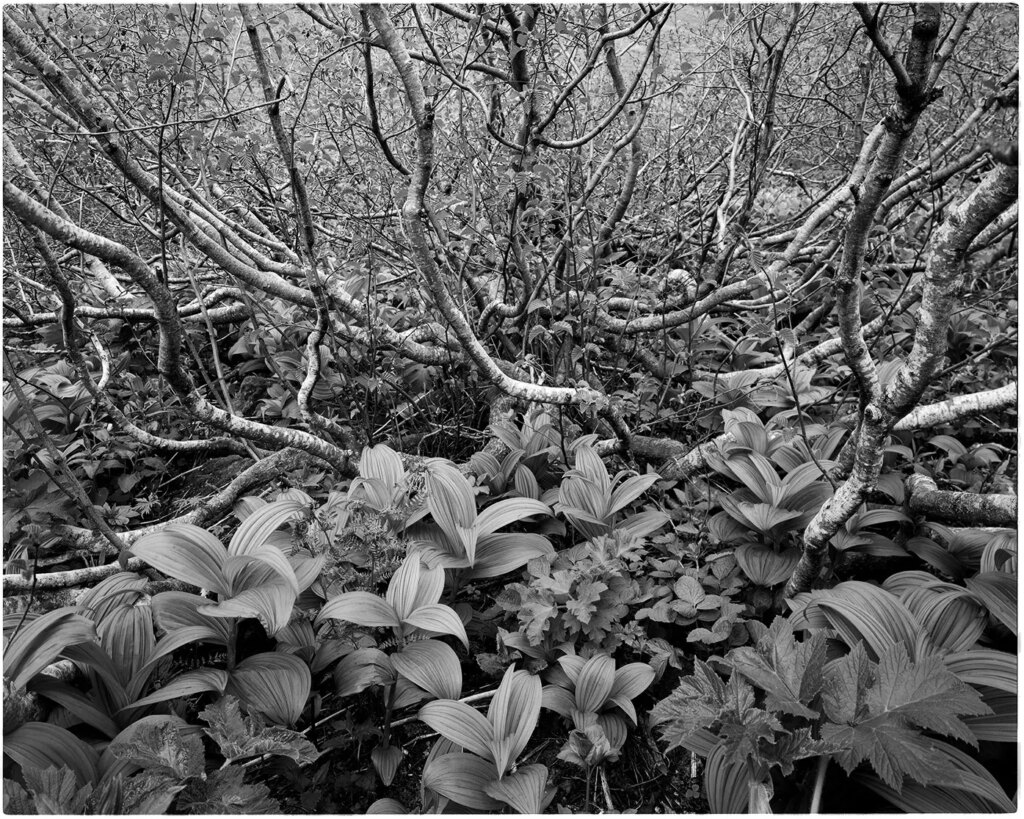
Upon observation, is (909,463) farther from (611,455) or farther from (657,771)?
(657,771)

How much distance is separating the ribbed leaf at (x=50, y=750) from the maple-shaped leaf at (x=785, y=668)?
1.91 metres

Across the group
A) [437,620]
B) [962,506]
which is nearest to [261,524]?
[437,620]

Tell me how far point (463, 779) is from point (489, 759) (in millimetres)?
94

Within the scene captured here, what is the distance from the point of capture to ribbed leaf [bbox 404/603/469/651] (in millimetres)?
1975

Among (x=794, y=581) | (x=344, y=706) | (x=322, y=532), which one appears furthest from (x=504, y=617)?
(x=794, y=581)

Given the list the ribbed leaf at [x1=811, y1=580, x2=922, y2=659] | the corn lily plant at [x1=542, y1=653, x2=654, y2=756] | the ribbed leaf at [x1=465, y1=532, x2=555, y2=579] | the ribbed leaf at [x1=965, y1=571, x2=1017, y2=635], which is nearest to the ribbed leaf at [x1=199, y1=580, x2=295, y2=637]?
the ribbed leaf at [x1=465, y1=532, x2=555, y2=579]

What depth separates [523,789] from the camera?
68.9 inches

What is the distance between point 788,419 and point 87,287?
4.82 metres

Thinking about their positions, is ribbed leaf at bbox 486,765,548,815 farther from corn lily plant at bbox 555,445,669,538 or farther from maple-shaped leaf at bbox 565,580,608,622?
corn lily plant at bbox 555,445,669,538

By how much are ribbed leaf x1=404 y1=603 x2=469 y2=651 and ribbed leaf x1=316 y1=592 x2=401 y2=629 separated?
67 millimetres

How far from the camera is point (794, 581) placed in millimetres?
2260

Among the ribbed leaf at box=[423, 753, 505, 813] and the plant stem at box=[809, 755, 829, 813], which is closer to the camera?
the plant stem at box=[809, 755, 829, 813]

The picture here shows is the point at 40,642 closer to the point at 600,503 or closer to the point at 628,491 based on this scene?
the point at 600,503

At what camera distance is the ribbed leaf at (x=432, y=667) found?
197cm
